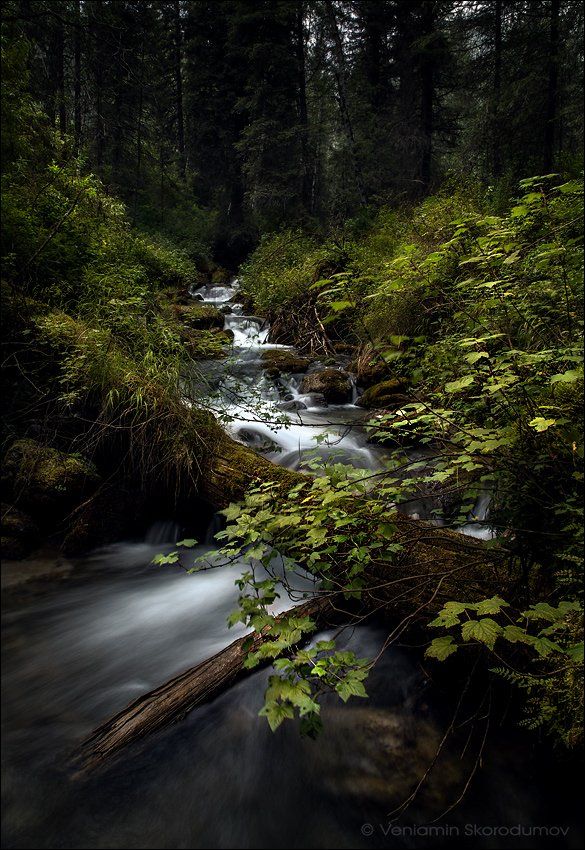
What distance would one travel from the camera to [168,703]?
235cm

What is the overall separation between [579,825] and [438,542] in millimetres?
1309

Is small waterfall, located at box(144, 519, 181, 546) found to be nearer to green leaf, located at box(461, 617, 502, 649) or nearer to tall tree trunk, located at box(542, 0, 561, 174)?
green leaf, located at box(461, 617, 502, 649)

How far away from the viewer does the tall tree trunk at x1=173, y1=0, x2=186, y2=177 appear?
71.5 ft

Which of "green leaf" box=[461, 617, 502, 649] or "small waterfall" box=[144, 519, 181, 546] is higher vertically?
"green leaf" box=[461, 617, 502, 649]

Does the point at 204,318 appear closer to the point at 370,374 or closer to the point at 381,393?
the point at 370,374

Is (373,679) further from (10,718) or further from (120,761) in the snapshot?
(10,718)

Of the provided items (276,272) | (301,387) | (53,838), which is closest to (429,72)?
(276,272)

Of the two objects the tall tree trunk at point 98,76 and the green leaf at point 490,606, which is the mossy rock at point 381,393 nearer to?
the green leaf at point 490,606

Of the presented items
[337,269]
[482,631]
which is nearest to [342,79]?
[337,269]

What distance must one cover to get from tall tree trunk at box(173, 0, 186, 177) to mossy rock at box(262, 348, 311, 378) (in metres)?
19.5

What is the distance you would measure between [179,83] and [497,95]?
63.6ft

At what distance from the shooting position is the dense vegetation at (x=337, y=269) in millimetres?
2053

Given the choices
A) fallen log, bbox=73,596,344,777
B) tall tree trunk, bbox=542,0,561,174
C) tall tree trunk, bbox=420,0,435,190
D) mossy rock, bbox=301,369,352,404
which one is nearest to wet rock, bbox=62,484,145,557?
fallen log, bbox=73,596,344,777

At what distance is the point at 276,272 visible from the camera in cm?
1223
